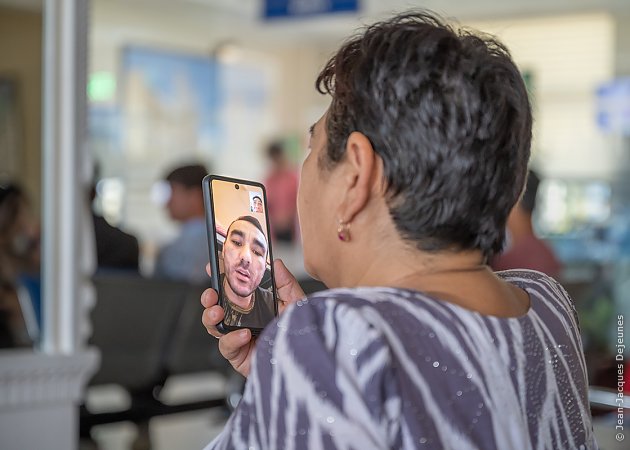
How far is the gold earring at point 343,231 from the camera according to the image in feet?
3.28

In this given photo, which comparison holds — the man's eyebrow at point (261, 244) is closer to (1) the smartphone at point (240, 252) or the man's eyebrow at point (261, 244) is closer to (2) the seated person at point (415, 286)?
(1) the smartphone at point (240, 252)

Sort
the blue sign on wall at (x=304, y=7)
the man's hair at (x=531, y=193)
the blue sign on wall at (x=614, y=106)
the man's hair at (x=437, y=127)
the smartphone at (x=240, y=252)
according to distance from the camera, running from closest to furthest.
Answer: the man's hair at (x=437, y=127) → the smartphone at (x=240, y=252) → the man's hair at (x=531, y=193) → the blue sign on wall at (x=304, y=7) → the blue sign on wall at (x=614, y=106)

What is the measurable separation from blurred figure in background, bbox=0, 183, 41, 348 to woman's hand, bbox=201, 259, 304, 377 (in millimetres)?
2468

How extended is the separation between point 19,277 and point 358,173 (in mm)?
2972

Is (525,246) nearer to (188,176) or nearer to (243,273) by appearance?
(188,176)

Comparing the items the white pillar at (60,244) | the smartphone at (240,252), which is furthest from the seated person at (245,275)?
the white pillar at (60,244)

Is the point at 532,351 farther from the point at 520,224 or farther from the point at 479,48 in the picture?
the point at 520,224

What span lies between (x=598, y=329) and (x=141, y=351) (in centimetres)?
314

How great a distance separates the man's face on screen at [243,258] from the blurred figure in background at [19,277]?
99.7 inches

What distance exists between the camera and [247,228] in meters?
1.19

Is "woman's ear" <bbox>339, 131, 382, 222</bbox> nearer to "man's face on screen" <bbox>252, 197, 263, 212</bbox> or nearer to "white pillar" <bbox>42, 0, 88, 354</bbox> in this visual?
"man's face on screen" <bbox>252, 197, 263, 212</bbox>

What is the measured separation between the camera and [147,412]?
4.61 metres

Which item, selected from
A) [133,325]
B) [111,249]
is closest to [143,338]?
[133,325]

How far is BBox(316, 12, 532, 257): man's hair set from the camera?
0.95m
